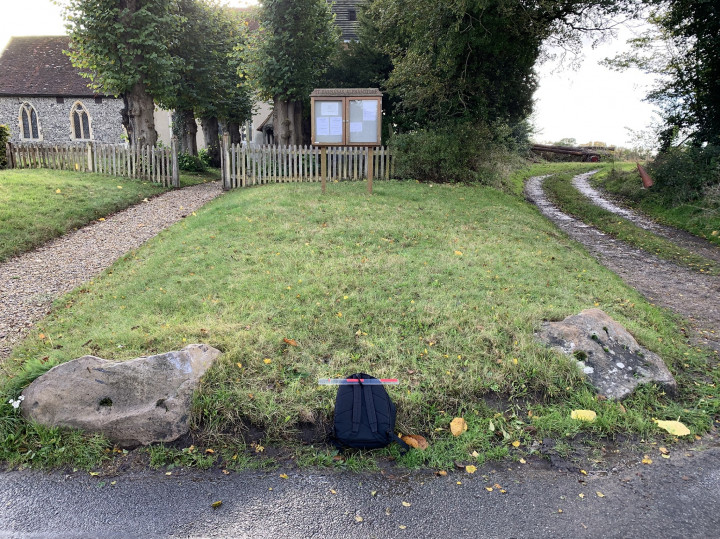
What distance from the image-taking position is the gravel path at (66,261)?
22.0 feet

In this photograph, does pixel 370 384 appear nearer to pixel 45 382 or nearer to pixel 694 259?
pixel 45 382

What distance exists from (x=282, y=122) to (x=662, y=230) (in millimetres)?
13925

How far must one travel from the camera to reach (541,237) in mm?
10500

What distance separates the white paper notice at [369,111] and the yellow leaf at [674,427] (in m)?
9.74

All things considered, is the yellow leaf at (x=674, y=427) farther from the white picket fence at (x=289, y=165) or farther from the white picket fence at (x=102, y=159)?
the white picket fence at (x=102, y=159)

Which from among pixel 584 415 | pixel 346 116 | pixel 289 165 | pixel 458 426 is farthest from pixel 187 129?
pixel 584 415

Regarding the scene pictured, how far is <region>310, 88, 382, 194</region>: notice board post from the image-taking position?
12.4 meters

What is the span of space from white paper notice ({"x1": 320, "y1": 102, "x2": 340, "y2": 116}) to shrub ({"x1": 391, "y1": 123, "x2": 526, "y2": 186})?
4517mm

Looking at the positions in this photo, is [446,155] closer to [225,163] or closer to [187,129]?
[225,163]

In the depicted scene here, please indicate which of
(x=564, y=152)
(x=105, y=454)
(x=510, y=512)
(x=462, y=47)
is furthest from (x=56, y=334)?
(x=564, y=152)

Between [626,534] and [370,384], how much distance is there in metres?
2.09

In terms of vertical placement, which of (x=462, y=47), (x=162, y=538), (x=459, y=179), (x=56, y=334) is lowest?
(x=162, y=538)

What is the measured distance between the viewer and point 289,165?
16828 mm

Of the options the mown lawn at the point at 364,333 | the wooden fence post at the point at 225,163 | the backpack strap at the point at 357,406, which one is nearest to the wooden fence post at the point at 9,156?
the wooden fence post at the point at 225,163
